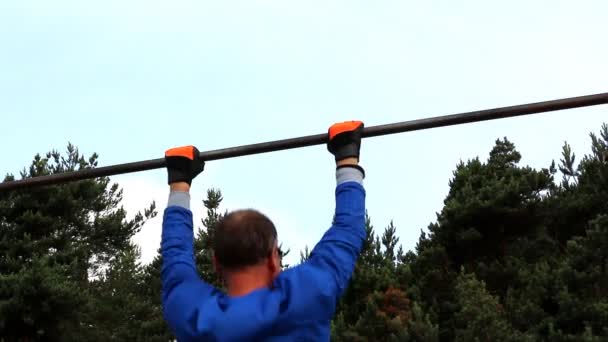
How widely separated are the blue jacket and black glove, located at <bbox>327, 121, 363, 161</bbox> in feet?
1.45

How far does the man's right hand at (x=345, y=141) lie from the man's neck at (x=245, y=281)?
71 centimetres

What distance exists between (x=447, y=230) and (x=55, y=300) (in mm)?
12875

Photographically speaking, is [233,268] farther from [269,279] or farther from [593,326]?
[593,326]

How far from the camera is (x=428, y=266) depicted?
95.1 ft

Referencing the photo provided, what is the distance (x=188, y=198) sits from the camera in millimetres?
2967

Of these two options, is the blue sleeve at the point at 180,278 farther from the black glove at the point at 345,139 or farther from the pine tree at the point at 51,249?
the pine tree at the point at 51,249

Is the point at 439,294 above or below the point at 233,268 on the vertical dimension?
above

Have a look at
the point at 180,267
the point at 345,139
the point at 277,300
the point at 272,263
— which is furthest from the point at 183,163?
the point at 277,300

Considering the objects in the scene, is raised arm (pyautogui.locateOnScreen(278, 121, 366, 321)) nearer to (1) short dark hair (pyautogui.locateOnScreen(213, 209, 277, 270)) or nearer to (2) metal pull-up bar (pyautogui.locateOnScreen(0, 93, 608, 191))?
(1) short dark hair (pyautogui.locateOnScreen(213, 209, 277, 270))

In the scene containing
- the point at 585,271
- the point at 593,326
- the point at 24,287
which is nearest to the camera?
the point at 593,326

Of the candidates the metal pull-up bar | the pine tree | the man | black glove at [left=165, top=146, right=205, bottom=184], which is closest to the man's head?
the man

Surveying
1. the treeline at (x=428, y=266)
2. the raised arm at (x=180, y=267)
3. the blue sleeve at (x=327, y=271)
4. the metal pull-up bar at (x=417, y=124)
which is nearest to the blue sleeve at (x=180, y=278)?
the raised arm at (x=180, y=267)

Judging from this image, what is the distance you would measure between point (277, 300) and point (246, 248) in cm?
16

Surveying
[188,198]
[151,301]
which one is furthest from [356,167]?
[151,301]
